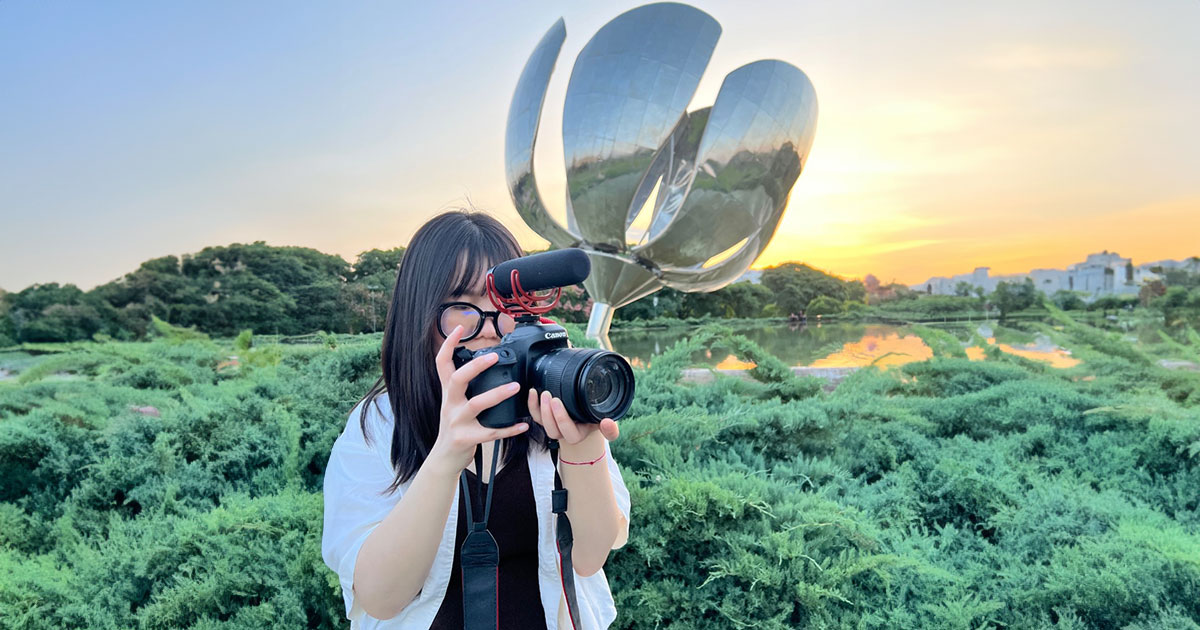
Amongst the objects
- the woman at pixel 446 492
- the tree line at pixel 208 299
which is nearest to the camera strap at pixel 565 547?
the woman at pixel 446 492

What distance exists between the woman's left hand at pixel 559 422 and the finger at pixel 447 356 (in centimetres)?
13

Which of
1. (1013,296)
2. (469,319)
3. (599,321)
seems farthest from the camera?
(1013,296)

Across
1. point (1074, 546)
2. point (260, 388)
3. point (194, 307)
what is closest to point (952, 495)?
point (1074, 546)

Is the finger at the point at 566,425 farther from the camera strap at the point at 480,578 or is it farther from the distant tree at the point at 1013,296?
the distant tree at the point at 1013,296

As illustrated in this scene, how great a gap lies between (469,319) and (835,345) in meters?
3.18

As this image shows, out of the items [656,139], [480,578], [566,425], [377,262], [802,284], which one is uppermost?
[656,139]

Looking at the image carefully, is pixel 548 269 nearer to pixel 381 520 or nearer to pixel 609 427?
pixel 609 427

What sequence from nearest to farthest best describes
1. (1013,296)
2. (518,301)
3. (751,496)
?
(518,301), (751,496), (1013,296)

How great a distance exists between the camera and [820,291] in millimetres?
4883

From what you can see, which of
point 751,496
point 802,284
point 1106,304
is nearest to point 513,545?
point 751,496

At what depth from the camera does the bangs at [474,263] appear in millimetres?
1199

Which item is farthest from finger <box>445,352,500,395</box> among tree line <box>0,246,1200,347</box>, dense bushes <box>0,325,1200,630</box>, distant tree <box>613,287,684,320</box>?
distant tree <box>613,287,684,320</box>

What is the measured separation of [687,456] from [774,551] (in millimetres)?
741

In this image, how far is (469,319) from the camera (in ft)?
3.83
